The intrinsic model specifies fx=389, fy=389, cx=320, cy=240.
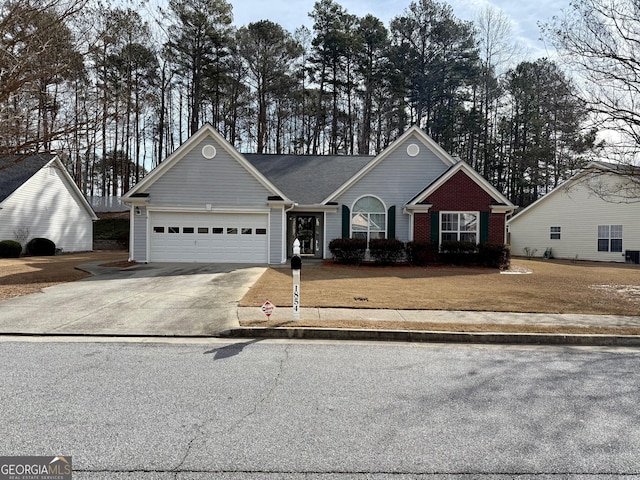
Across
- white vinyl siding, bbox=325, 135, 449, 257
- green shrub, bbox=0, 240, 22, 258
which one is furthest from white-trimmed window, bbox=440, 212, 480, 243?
green shrub, bbox=0, 240, 22, 258

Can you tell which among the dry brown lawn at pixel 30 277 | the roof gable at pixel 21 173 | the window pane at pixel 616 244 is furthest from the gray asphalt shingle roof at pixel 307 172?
the window pane at pixel 616 244

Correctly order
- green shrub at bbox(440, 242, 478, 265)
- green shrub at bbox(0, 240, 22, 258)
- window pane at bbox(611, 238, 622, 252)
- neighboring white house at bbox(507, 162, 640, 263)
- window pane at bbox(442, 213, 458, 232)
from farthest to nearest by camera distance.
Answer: window pane at bbox(611, 238, 622, 252) < neighboring white house at bbox(507, 162, 640, 263) < green shrub at bbox(0, 240, 22, 258) < window pane at bbox(442, 213, 458, 232) < green shrub at bbox(440, 242, 478, 265)

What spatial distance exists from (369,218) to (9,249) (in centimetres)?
1969

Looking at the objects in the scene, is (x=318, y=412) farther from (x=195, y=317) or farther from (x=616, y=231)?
(x=616, y=231)

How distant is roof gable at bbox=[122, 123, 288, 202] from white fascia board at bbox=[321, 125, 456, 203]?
3157 mm

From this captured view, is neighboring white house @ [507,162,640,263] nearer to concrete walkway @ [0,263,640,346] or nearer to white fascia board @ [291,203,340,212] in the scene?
white fascia board @ [291,203,340,212]

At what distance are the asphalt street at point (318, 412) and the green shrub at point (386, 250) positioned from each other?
11.8m

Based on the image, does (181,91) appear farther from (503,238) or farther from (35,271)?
(503,238)

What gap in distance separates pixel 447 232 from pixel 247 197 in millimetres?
9257

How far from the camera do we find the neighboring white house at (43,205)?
22828 mm

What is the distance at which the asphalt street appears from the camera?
9.33ft

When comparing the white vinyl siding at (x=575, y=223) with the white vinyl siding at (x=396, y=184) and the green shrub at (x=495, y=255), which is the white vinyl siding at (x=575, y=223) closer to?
the green shrub at (x=495, y=255)

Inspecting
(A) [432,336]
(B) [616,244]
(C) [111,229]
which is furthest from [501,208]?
(C) [111,229]

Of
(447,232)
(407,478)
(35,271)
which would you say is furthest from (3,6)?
(447,232)
